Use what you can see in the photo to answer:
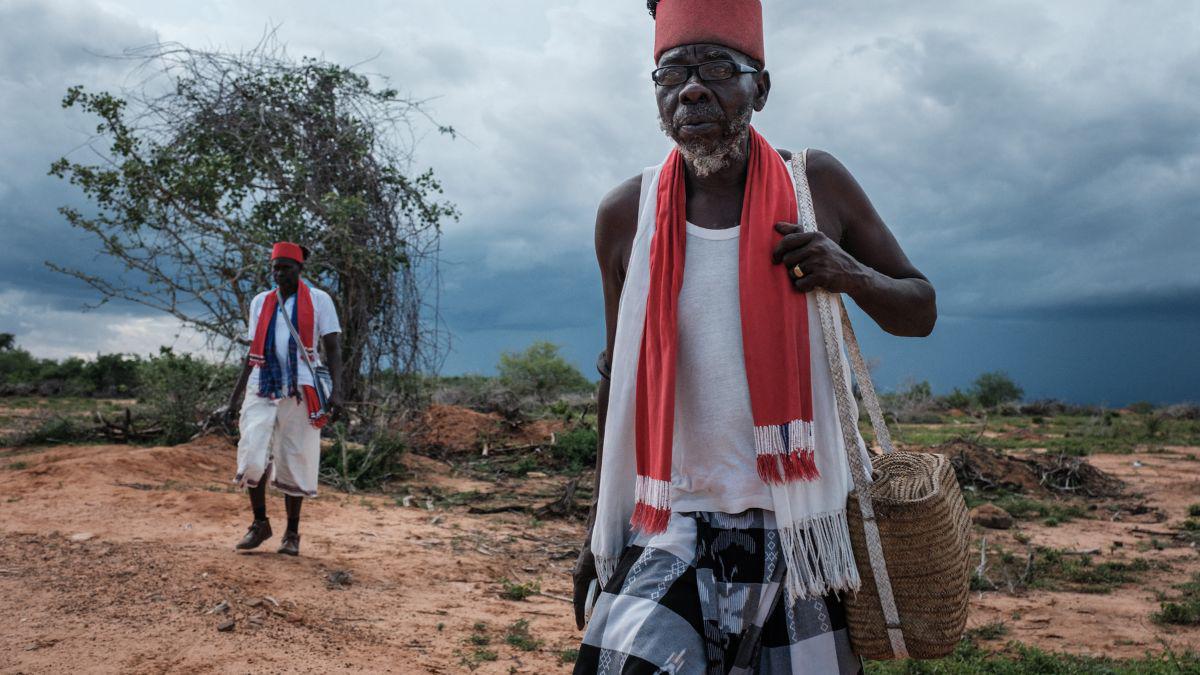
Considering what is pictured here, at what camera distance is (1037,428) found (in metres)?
19.5

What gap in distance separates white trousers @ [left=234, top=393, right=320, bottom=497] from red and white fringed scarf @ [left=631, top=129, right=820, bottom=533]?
465 centimetres

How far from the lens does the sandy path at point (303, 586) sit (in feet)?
14.4

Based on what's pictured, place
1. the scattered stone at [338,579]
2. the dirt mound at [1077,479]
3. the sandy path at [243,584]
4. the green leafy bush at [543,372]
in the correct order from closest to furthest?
the sandy path at [243,584] < the scattered stone at [338,579] < the dirt mound at [1077,479] < the green leafy bush at [543,372]

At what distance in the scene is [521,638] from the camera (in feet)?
15.7

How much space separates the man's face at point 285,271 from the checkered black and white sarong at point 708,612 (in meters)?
5.09

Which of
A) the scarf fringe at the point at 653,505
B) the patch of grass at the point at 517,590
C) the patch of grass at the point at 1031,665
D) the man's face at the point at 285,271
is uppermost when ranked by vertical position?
the man's face at the point at 285,271

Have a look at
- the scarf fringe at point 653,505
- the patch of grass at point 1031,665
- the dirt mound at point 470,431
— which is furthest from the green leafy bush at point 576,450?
the scarf fringe at point 653,505

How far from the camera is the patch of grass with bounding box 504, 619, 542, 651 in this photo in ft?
15.4

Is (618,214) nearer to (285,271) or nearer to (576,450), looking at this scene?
(285,271)

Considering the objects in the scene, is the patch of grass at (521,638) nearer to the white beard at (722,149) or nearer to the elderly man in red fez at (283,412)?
the elderly man in red fez at (283,412)

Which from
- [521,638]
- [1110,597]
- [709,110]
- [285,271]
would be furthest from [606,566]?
[1110,597]

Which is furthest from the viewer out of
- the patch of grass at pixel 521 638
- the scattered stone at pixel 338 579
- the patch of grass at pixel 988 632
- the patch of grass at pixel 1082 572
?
the patch of grass at pixel 1082 572

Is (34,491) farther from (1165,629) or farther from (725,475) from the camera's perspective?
(1165,629)

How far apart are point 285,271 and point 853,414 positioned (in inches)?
210
